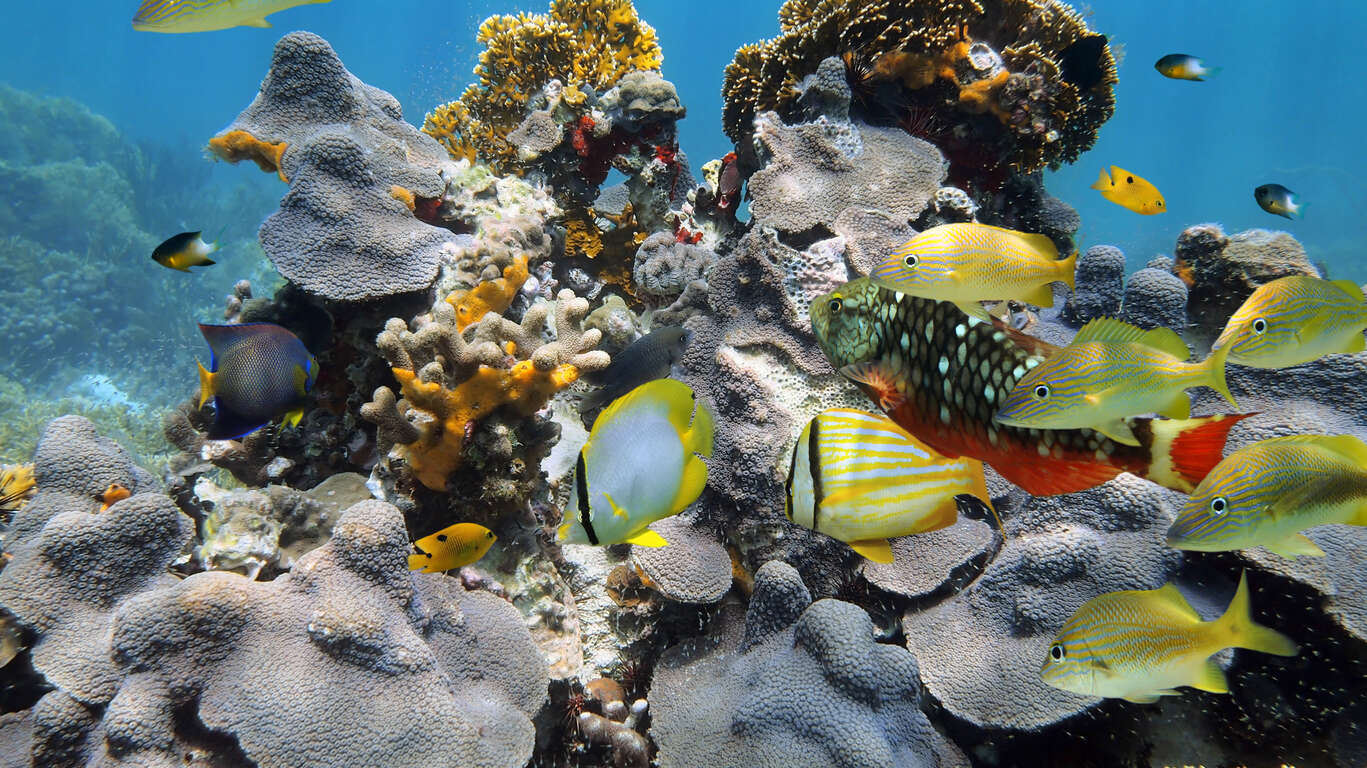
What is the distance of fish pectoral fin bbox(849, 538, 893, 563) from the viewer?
5.51ft

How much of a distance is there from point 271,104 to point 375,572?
395cm

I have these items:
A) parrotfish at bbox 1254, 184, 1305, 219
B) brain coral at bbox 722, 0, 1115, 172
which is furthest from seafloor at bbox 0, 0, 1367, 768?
parrotfish at bbox 1254, 184, 1305, 219

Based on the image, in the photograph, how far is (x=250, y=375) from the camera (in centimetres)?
278

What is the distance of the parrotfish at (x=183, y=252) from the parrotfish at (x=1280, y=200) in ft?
27.1

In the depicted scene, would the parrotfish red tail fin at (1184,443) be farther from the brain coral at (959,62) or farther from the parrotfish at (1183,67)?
the parrotfish at (1183,67)

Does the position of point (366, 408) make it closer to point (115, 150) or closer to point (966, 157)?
point (966, 157)

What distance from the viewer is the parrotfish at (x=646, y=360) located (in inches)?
146

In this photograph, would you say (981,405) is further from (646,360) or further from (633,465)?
(646,360)

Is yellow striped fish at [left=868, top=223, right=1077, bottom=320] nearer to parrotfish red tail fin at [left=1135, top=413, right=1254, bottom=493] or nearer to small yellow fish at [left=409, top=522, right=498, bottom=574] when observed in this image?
parrotfish red tail fin at [left=1135, top=413, right=1254, bottom=493]

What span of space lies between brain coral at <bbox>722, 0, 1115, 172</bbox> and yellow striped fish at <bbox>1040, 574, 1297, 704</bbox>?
4334mm

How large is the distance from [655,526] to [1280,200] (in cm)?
612

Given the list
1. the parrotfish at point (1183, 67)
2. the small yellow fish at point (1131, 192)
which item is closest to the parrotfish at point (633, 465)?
the small yellow fish at point (1131, 192)

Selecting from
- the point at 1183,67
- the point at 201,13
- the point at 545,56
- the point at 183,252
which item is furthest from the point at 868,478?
the point at 1183,67

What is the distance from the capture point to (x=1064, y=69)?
16.4 feet
